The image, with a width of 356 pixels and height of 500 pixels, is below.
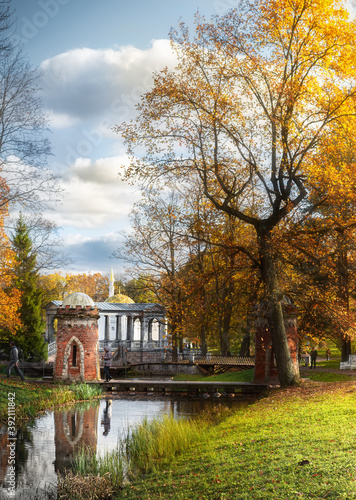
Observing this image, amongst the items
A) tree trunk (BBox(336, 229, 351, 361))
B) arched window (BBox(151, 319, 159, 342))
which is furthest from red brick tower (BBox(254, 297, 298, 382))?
arched window (BBox(151, 319, 159, 342))

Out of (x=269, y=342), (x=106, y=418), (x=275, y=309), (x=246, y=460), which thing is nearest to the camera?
(x=246, y=460)

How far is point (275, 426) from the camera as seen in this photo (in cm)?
1274

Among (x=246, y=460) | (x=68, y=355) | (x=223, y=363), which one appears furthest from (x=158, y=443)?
(x=223, y=363)

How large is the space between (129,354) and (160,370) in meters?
11.6

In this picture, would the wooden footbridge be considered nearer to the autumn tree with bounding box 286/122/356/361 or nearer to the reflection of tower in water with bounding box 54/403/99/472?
the autumn tree with bounding box 286/122/356/361

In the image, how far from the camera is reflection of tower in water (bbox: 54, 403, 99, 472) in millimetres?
13473

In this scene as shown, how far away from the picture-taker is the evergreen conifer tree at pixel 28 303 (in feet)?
150

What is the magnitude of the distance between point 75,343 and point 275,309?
Result: 12756 millimetres

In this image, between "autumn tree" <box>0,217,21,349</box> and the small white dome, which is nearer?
the small white dome

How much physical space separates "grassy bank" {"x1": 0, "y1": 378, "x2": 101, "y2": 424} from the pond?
0.59m

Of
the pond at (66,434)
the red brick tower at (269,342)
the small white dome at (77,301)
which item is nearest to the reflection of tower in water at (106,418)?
the pond at (66,434)

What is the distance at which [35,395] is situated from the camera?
22203 mm

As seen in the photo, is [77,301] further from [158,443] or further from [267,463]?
[267,463]

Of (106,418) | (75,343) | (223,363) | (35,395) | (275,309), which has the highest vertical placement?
(275,309)
